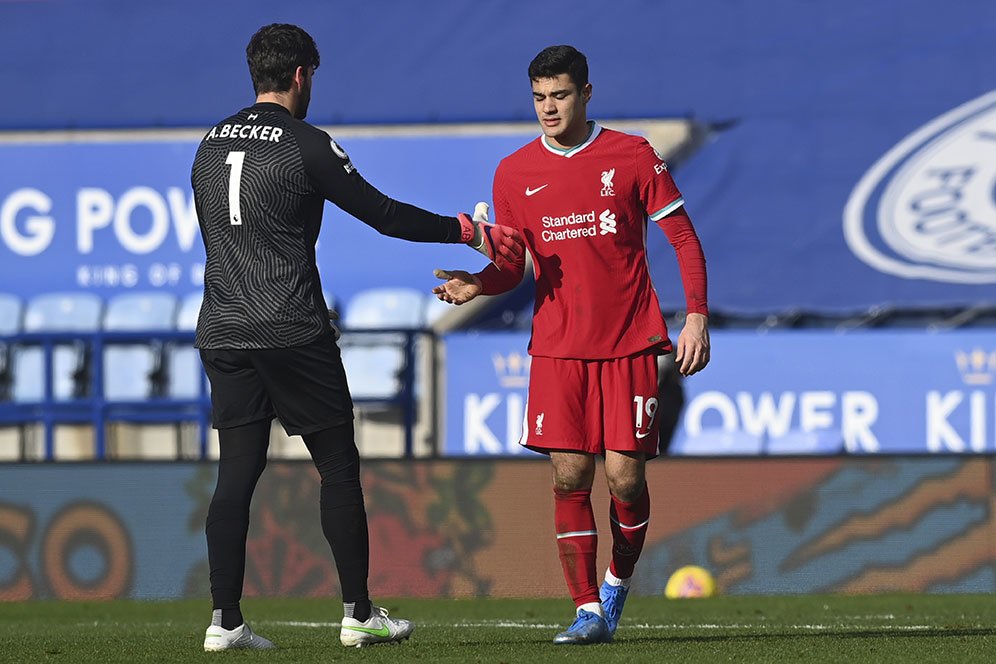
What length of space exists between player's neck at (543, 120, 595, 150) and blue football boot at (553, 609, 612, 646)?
1508 mm

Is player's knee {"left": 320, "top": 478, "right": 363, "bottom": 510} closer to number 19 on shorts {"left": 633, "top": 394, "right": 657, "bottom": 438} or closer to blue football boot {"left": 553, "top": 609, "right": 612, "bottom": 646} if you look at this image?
blue football boot {"left": 553, "top": 609, "right": 612, "bottom": 646}

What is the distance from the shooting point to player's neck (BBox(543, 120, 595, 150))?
19.3 feet

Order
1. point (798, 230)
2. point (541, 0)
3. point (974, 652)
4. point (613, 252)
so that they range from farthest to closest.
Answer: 1. point (541, 0)
2. point (798, 230)
3. point (613, 252)
4. point (974, 652)

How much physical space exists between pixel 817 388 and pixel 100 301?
616 centimetres

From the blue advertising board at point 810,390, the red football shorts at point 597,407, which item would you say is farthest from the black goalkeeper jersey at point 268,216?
the blue advertising board at point 810,390

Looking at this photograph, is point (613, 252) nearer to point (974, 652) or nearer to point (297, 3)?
point (974, 652)

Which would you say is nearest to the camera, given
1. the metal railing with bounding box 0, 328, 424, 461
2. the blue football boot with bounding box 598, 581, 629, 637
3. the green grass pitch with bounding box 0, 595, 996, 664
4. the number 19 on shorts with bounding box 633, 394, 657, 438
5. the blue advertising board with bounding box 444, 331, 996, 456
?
the green grass pitch with bounding box 0, 595, 996, 664

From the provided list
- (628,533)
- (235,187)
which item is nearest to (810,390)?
(628,533)

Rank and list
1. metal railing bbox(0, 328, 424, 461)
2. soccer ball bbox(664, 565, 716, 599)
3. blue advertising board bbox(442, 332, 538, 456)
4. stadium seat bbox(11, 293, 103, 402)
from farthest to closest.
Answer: stadium seat bbox(11, 293, 103, 402) < metal railing bbox(0, 328, 424, 461) < blue advertising board bbox(442, 332, 538, 456) < soccer ball bbox(664, 565, 716, 599)

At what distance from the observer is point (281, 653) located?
525cm

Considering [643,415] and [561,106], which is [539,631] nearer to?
[643,415]

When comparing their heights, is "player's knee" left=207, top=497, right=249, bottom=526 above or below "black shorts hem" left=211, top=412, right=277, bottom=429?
below

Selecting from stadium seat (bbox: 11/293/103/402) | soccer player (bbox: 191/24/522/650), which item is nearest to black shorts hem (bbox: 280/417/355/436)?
soccer player (bbox: 191/24/522/650)

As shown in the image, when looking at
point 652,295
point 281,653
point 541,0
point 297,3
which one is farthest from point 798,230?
point 281,653
